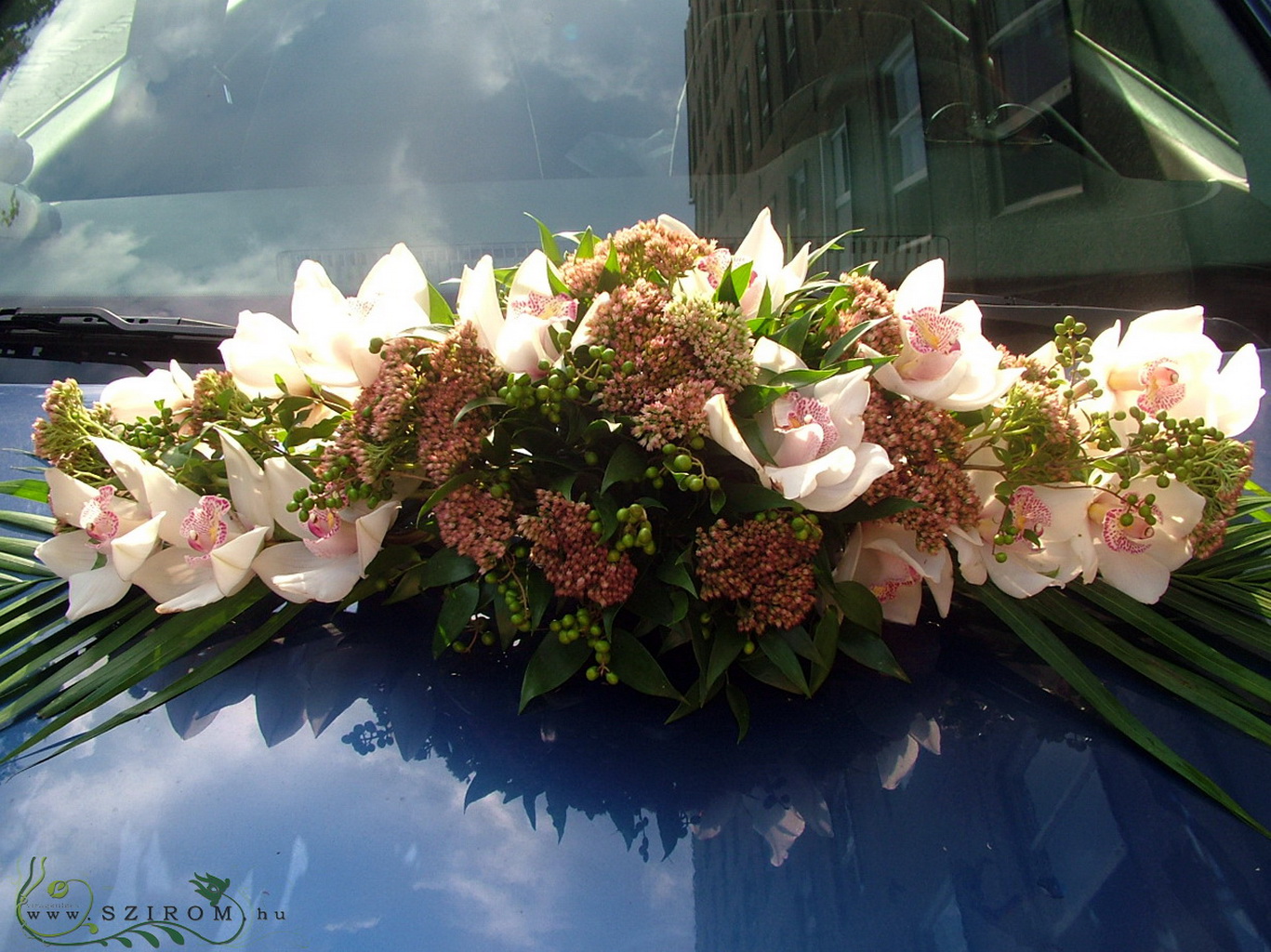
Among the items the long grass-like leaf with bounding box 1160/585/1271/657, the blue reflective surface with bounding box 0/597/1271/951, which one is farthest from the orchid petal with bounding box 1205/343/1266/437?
the blue reflective surface with bounding box 0/597/1271/951

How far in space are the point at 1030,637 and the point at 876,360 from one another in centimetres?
38

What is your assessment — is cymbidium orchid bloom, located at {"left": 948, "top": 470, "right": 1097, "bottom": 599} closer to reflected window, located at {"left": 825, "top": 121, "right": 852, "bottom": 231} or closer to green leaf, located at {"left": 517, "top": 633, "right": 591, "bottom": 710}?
green leaf, located at {"left": 517, "top": 633, "right": 591, "bottom": 710}

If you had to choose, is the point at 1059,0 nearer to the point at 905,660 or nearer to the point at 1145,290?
the point at 1145,290

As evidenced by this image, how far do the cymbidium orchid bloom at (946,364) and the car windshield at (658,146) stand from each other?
799mm

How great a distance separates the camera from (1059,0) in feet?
7.23

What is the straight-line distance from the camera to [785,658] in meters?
1.10

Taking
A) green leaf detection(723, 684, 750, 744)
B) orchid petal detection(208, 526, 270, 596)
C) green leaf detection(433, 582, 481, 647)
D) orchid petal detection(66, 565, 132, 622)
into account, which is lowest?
green leaf detection(723, 684, 750, 744)

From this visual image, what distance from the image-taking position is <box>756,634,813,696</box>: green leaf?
43.0 inches

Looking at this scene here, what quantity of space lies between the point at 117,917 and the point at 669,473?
0.65m

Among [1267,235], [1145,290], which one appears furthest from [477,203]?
[1267,235]

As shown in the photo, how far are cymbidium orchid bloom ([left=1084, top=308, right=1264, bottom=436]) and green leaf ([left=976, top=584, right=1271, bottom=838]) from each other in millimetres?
259

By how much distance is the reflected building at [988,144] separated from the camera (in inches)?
77.8

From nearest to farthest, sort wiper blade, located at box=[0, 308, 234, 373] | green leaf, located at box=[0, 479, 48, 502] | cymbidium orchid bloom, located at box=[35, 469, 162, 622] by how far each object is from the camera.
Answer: cymbidium orchid bloom, located at box=[35, 469, 162, 622] < green leaf, located at box=[0, 479, 48, 502] < wiper blade, located at box=[0, 308, 234, 373]

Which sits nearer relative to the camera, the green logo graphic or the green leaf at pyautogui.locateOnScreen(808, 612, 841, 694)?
the green logo graphic
